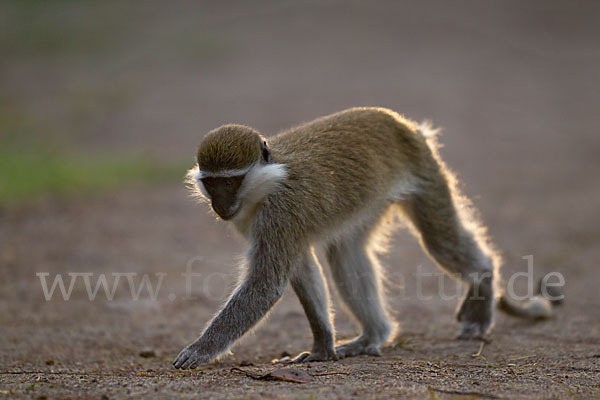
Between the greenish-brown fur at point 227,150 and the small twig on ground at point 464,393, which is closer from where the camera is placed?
the small twig on ground at point 464,393

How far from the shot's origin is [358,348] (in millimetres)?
6027

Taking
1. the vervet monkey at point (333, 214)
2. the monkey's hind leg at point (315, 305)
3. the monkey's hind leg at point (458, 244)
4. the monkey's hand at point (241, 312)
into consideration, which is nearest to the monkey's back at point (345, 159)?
the vervet monkey at point (333, 214)

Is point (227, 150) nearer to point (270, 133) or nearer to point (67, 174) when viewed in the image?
point (67, 174)

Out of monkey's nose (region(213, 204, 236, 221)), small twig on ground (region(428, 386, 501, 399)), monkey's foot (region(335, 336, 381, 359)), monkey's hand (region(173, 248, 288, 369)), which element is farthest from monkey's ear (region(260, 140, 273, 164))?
small twig on ground (region(428, 386, 501, 399))

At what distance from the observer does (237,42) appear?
27312mm

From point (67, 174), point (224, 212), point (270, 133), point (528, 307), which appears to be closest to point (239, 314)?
point (224, 212)

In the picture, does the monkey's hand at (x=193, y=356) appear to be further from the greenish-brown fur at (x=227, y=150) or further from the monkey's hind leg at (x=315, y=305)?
the greenish-brown fur at (x=227, y=150)

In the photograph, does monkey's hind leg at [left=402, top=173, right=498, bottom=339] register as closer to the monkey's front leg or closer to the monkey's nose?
the monkey's front leg

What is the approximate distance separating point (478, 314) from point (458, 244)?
0.72 meters

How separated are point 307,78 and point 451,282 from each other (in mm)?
15285

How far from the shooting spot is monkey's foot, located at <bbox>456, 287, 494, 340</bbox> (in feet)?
21.2

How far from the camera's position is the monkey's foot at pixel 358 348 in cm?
591

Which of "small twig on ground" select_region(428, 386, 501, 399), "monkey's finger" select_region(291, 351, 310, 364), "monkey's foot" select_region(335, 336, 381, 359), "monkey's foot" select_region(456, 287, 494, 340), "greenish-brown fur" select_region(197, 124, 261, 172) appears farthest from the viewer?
"monkey's foot" select_region(456, 287, 494, 340)

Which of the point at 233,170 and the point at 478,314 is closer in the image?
the point at 233,170
